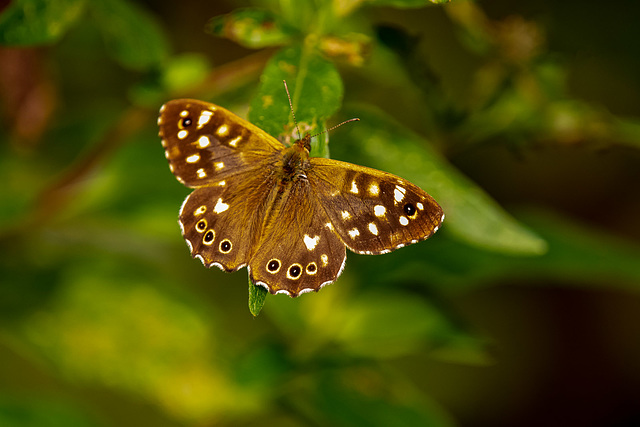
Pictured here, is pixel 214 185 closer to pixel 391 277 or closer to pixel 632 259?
pixel 391 277

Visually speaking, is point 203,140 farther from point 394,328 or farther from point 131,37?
point 394,328

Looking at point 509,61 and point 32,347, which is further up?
point 509,61

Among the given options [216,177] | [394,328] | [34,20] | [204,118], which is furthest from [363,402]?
[34,20]

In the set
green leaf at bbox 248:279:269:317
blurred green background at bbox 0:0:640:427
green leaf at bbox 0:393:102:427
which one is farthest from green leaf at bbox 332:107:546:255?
green leaf at bbox 0:393:102:427

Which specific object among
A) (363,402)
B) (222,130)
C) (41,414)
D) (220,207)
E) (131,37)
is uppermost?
(131,37)

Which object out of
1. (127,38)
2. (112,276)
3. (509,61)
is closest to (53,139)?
(112,276)

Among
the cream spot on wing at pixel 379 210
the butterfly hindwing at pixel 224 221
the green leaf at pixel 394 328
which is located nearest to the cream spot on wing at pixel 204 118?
the butterfly hindwing at pixel 224 221

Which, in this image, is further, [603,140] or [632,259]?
[632,259]
